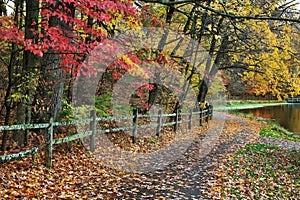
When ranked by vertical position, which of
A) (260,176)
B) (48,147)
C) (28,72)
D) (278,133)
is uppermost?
(28,72)

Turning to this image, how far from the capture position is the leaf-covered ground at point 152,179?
573 cm

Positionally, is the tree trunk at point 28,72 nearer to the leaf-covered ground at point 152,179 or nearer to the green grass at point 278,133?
the leaf-covered ground at point 152,179

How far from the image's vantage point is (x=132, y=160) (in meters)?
8.82

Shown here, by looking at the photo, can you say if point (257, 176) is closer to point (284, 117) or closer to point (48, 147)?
point (48, 147)

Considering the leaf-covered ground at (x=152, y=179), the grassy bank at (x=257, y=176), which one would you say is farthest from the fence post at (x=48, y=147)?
the grassy bank at (x=257, y=176)

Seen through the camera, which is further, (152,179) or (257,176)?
(257,176)

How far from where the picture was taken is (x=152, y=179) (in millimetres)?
7188

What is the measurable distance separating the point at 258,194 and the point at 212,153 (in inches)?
157

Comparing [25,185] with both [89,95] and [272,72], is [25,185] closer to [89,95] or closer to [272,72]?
[89,95]

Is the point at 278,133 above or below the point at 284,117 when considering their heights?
below

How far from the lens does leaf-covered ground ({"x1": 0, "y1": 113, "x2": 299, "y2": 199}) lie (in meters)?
5.73

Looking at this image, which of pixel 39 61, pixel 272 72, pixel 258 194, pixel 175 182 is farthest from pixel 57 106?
pixel 272 72

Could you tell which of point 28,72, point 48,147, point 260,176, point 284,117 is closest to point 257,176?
point 260,176

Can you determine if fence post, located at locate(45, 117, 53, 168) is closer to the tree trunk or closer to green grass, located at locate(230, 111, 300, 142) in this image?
the tree trunk
